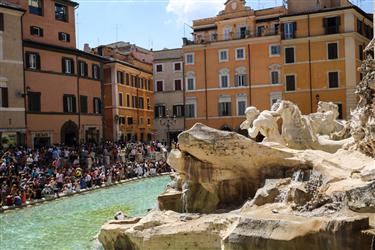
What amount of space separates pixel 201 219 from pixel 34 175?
14.8 metres

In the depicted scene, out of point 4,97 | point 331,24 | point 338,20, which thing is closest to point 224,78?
point 331,24

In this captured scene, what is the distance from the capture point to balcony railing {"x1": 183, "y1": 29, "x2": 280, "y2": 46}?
4666cm

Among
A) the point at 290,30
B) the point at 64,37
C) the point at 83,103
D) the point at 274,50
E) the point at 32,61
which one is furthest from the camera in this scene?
the point at 274,50

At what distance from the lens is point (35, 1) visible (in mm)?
37188

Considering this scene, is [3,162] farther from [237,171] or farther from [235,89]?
[235,89]

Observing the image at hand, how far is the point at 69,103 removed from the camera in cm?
3850

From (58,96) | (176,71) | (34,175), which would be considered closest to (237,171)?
(34,175)

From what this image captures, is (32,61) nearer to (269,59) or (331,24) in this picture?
(269,59)

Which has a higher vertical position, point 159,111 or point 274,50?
point 274,50

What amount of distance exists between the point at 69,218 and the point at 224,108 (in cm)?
3103

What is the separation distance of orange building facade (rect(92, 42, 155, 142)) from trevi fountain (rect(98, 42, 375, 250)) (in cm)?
3421

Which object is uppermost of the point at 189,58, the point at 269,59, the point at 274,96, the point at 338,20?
the point at 338,20

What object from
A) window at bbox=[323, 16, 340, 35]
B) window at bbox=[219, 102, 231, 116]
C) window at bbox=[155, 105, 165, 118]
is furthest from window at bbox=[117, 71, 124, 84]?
window at bbox=[323, 16, 340, 35]

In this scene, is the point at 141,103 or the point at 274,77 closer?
the point at 274,77
